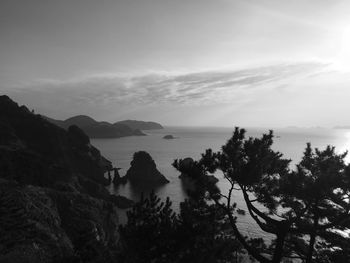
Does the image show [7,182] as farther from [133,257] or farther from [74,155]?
[74,155]

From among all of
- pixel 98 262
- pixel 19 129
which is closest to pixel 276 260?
pixel 98 262

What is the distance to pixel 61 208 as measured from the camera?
107 feet

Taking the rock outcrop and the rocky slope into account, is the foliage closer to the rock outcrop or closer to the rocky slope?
the rocky slope

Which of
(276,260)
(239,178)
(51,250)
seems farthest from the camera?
(51,250)

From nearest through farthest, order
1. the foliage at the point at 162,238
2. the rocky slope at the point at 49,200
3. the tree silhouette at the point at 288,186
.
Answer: the tree silhouette at the point at 288,186, the rocky slope at the point at 49,200, the foliage at the point at 162,238

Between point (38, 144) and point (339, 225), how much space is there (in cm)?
9182

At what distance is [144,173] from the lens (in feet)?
328

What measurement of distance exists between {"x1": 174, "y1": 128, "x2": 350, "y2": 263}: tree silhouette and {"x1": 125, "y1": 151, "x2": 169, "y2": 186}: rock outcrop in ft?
265

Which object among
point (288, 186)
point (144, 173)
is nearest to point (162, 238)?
point (288, 186)

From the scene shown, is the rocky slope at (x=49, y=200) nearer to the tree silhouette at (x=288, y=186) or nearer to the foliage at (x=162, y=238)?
the foliage at (x=162, y=238)

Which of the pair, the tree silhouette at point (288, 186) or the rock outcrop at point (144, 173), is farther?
the rock outcrop at point (144, 173)

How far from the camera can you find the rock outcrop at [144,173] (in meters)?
97.9

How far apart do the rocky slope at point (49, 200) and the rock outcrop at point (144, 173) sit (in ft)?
36.0

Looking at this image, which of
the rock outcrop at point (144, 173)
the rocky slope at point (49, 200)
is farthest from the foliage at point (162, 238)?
the rock outcrop at point (144, 173)
